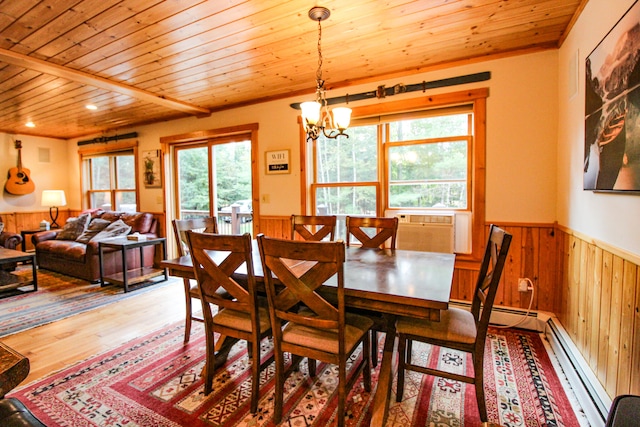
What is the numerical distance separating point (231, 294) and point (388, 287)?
85cm

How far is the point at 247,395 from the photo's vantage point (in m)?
1.88

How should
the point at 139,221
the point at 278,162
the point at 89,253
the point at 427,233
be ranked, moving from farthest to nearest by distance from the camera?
the point at 139,221 < the point at 89,253 < the point at 278,162 < the point at 427,233

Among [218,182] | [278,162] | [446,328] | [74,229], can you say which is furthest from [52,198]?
[446,328]

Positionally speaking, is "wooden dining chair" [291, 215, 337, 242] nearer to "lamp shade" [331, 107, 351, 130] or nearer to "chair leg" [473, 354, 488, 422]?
"lamp shade" [331, 107, 351, 130]

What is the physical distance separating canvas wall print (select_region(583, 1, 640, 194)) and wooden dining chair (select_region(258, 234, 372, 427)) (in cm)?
140

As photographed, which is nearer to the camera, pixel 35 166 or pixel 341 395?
pixel 341 395

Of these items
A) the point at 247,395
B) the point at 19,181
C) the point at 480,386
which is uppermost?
the point at 19,181

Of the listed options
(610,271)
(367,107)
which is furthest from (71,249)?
(610,271)

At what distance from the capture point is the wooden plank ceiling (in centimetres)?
Answer: 202

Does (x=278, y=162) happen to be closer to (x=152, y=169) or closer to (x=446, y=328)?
(x=152, y=169)

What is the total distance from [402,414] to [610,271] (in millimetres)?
1365

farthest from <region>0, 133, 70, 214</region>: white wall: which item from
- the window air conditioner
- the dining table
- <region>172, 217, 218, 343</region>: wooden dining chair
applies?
the window air conditioner

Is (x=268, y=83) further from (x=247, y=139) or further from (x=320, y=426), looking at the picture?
(x=320, y=426)

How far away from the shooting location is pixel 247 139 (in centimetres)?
428
